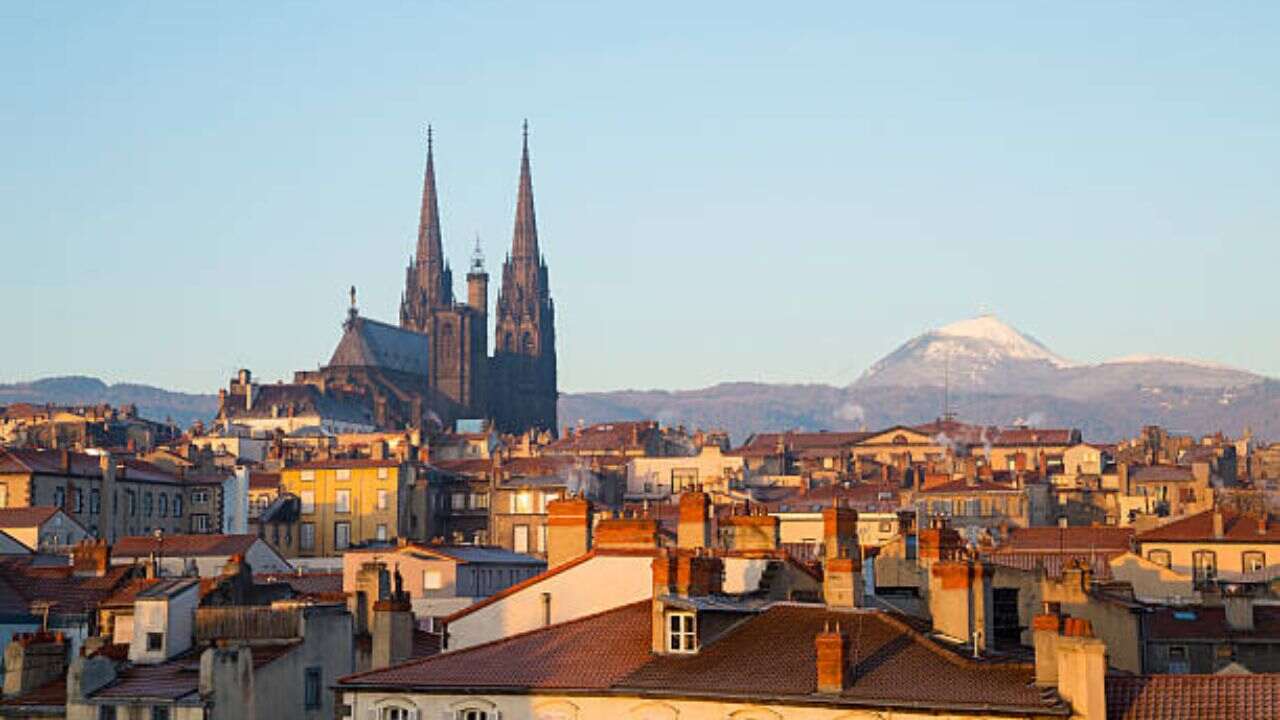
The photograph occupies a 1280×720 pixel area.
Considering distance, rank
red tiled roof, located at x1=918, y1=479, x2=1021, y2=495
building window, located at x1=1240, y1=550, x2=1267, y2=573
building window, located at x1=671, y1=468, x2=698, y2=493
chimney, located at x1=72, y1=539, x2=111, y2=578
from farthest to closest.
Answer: building window, located at x1=671, y1=468, x2=698, y2=493 < red tiled roof, located at x1=918, y1=479, x2=1021, y2=495 < building window, located at x1=1240, y1=550, x2=1267, y2=573 < chimney, located at x1=72, y1=539, x2=111, y2=578

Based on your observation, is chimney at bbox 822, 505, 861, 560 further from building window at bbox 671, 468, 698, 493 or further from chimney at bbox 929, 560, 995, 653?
building window at bbox 671, 468, 698, 493

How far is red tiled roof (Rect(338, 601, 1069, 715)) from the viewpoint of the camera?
3369 cm

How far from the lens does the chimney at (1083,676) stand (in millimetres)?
31844

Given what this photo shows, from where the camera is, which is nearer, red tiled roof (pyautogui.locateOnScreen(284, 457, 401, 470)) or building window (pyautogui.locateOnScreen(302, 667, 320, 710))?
building window (pyautogui.locateOnScreen(302, 667, 320, 710))

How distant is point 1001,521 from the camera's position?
12938cm

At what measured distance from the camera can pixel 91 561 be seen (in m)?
69.4

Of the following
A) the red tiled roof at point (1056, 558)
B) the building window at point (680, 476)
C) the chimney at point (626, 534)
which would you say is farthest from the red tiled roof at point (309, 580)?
the building window at point (680, 476)

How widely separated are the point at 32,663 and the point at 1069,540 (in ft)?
187

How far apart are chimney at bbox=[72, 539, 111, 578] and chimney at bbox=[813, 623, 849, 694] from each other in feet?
116

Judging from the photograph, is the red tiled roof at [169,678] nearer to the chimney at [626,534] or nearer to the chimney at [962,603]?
the chimney at [626,534]

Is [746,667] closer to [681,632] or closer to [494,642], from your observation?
[681,632]

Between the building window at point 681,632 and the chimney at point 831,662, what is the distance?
3.01m

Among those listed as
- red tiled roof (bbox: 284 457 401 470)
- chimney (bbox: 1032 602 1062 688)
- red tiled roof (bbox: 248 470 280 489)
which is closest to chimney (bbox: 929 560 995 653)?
chimney (bbox: 1032 602 1062 688)

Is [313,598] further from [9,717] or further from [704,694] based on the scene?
[704,694]
